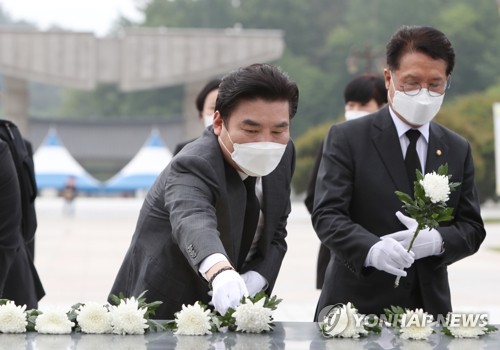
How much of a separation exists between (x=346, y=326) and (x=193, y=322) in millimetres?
373

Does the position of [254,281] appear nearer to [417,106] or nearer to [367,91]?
[417,106]

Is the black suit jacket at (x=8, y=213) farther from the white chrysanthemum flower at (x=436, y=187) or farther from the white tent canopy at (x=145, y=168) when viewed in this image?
the white tent canopy at (x=145, y=168)

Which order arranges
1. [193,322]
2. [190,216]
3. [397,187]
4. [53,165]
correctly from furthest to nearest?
[53,165] < [397,187] < [190,216] < [193,322]

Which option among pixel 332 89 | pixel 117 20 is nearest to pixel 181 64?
pixel 332 89

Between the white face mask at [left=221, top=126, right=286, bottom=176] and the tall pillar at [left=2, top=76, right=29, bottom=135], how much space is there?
120 ft

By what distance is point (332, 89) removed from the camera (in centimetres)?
6569

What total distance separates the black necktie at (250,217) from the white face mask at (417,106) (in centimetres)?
61

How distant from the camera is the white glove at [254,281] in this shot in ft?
10.9

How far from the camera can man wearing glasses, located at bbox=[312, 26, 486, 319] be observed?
362cm

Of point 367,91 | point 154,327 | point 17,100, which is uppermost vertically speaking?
point 17,100

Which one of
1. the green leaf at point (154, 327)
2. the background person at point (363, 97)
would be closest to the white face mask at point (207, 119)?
the background person at point (363, 97)

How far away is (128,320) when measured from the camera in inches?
107

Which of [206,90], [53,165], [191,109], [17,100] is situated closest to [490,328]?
[206,90]

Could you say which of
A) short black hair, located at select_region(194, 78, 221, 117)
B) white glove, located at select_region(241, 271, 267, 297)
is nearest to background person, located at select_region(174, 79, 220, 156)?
short black hair, located at select_region(194, 78, 221, 117)
